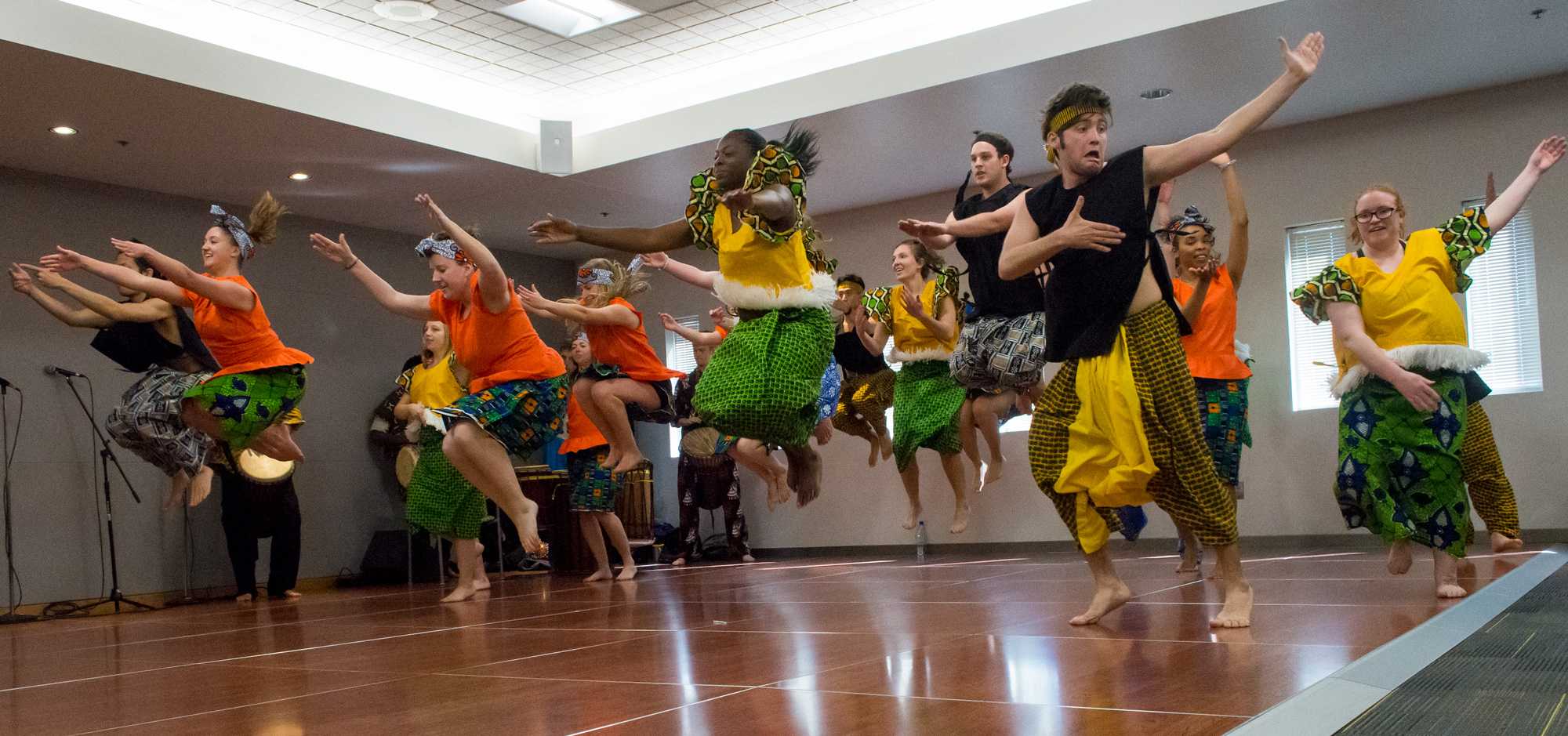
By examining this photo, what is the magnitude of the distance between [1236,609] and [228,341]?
4.49m

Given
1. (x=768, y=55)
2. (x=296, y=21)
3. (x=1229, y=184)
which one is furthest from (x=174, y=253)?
(x=1229, y=184)

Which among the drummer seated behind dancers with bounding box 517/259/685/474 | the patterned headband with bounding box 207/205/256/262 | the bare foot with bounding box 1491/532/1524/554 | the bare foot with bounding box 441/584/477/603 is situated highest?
the patterned headband with bounding box 207/205/256/262

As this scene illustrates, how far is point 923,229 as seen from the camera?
3621 millimetres

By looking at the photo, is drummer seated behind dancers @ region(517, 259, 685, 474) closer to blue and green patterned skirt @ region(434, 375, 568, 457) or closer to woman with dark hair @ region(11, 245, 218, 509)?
blue and green patterned skirt @ region(434, 375, 568, 457)

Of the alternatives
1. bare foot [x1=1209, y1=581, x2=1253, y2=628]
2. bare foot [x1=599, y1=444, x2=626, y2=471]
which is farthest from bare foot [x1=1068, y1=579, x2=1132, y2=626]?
bare foot [x1=599, y1=444, x2=626, y2=471]

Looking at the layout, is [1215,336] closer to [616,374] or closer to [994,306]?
[994,306]

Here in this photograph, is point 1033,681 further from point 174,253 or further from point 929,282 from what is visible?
point 174,253

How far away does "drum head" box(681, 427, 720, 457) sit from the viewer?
9.99m

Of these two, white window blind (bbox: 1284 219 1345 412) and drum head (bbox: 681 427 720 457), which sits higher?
white window blind (bbox: 1284 219 1345 412)

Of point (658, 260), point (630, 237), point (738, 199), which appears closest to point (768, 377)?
point (738, 199)

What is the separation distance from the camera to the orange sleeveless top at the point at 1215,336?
561 centimetres

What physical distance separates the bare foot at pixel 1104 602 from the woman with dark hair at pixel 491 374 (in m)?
2.54

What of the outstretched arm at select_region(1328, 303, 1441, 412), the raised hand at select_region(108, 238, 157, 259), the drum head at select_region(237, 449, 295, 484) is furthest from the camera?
Result: the drum head at select_region(237, 449, 295, 484)

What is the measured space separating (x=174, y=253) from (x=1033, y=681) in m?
8.56
